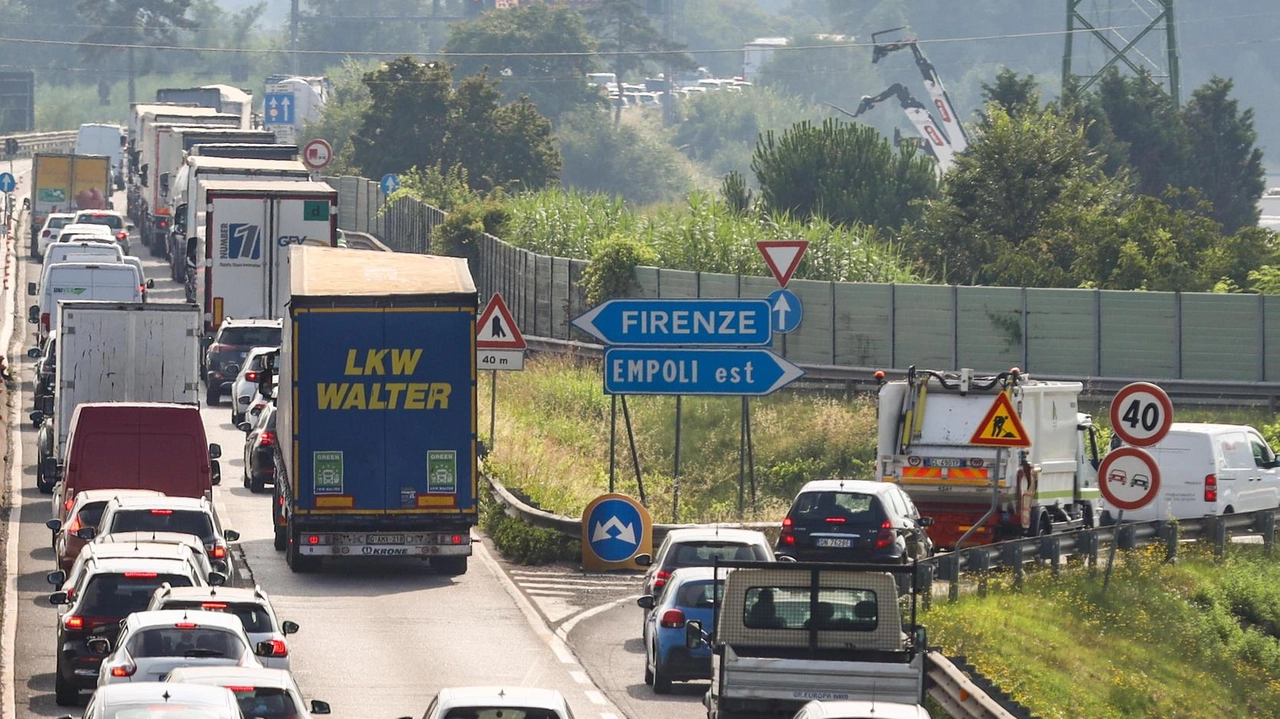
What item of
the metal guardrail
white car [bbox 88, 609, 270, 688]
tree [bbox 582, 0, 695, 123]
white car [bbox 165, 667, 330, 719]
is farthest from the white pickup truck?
tree [bbox 582, 0, 695, 123]

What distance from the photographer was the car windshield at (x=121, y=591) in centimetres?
1938

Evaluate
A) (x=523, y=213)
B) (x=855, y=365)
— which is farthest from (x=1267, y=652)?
(x=523, y=213)

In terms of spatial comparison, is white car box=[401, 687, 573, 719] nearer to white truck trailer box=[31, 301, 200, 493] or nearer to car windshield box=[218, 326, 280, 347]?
white truck trailer box=[31, 301, 200, 493]

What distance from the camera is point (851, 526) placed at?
25.2 metres

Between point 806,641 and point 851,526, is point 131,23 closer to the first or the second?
point 851,526

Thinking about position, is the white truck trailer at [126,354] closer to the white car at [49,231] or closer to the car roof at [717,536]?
the car roof at [717,536]

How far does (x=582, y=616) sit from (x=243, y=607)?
779cm

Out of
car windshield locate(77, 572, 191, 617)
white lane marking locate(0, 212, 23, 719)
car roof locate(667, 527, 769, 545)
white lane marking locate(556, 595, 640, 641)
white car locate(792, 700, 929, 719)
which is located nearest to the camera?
white car locate(792, 700, 929, 719)

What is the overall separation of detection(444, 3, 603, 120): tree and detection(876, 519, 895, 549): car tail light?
12401cm

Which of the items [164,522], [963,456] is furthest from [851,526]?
[164,522]

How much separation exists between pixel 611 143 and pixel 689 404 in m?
119

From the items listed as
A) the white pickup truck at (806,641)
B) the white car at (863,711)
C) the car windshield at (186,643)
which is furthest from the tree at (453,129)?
the white car at (863,711)

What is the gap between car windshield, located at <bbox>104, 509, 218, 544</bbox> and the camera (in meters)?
23.5

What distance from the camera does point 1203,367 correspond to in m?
44.3
